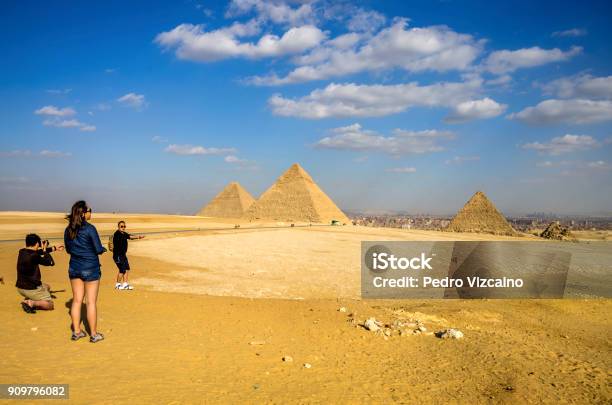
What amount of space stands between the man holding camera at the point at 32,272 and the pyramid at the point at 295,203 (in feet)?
236

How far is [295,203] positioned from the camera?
279 ft

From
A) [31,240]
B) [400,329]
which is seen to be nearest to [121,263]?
[31,240]

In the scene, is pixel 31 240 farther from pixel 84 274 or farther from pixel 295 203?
pixel 295 203

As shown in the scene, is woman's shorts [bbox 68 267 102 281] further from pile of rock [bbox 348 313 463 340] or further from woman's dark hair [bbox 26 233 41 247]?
pile of rock [bbox 348 313 463 340]

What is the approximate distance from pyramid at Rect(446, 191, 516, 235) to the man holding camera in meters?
59.1

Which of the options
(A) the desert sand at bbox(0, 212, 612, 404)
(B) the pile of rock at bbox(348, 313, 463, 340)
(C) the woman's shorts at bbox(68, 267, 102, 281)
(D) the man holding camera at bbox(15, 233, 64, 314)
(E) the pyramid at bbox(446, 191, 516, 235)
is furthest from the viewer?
(E) the pyramid at bbox(446, 191, 516, 235)

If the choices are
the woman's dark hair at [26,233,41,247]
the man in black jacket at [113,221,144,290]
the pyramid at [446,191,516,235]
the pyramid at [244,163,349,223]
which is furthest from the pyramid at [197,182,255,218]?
the woman's dark hair at [26,233,41,247]

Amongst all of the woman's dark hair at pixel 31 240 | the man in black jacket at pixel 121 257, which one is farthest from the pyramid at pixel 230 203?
the woman's dark hair at pixel 31 240

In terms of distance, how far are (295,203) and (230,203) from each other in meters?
25.1

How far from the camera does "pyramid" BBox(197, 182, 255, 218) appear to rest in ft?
330

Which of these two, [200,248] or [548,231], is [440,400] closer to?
[200,248]

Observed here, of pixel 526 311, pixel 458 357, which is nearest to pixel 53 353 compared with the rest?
pixel 458 357

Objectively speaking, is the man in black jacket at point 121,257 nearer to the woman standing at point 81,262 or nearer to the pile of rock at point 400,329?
the woman standing at point 81,262

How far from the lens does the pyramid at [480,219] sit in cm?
5650
